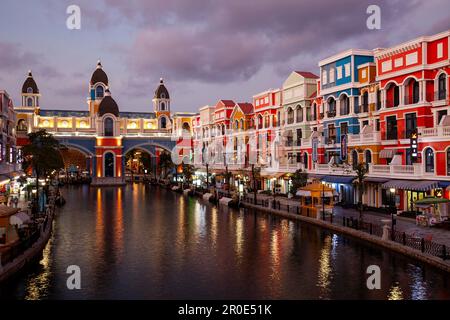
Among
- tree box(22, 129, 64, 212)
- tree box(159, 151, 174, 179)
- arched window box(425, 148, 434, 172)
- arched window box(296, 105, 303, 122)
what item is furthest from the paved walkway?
tree box(159, 151, 174, 179)

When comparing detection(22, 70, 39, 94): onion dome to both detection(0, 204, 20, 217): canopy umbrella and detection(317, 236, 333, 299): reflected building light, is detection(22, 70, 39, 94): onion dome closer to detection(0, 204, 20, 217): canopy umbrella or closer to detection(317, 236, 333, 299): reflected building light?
detection(0, 204, 20, 217): canopy umbrella

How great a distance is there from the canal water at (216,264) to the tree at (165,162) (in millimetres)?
57725

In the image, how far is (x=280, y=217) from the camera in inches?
1636

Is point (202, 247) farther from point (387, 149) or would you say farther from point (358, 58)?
point (358, 58)

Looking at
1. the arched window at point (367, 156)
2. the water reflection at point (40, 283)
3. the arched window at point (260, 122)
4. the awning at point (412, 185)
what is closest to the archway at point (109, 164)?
the arched window at point (260, 122)

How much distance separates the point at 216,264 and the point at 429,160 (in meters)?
19.2

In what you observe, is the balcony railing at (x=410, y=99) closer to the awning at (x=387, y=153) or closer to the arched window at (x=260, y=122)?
the awning at (x=387, y=153)

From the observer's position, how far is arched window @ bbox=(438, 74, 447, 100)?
114 feet

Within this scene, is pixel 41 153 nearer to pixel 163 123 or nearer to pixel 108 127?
pixel 108 127

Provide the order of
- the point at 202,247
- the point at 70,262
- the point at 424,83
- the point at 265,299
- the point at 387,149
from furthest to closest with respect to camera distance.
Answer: the point at 387,149
the point at 424,83
the point at 202,247
the point at 70,262
the point at 265,299

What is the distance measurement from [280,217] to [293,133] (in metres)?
17.3

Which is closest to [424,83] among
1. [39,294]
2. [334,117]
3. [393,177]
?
[393,177]

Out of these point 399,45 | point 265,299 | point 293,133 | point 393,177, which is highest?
point 399,45

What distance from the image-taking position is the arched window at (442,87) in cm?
3462
